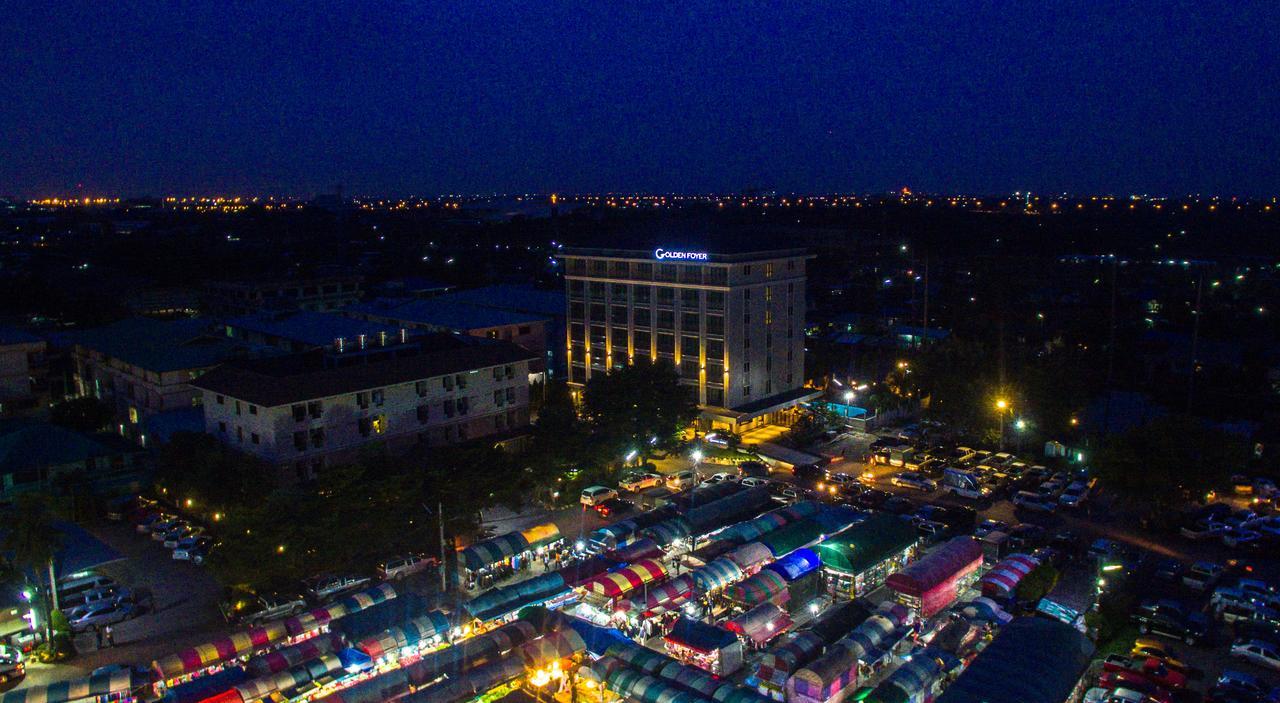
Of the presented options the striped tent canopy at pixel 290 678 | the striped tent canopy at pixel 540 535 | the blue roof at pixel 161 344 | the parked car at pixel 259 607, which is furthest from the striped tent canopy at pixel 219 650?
the blue roof at pixel 161 344

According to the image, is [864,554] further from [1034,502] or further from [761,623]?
[1034,502]

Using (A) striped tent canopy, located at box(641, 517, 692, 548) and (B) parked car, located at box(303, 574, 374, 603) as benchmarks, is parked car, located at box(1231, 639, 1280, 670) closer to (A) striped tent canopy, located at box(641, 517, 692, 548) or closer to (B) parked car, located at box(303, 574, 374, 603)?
(A) striped tent canopy, located at box(641, 517, 692, 548)

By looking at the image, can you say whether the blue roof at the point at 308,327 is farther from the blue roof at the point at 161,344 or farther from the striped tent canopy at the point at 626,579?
the striped tent canopy at the point at 626,579

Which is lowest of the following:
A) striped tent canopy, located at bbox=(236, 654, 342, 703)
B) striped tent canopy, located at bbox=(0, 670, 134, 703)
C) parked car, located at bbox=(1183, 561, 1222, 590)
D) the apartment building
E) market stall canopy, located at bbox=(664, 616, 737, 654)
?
parked car, located at bbox=(1183, 561, 1222, 590)

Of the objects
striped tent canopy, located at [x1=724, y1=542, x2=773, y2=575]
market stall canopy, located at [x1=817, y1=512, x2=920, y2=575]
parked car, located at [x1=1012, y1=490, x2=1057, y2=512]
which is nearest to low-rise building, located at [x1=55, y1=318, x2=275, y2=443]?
striped tent canopy, located at [x1=724, y1=542, x2=773, y2=575]

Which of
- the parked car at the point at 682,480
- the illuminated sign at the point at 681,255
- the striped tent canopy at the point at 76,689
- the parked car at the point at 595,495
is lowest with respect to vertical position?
the parked car at the point at 682,480

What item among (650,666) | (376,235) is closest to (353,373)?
(650,666)

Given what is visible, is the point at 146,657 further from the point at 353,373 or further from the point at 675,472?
the point at 675,472
